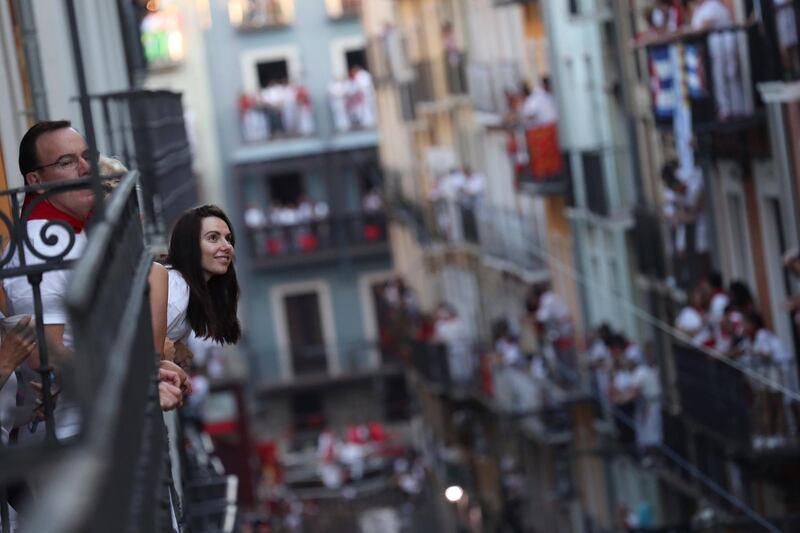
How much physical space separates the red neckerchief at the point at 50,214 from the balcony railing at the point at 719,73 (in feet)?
48.9

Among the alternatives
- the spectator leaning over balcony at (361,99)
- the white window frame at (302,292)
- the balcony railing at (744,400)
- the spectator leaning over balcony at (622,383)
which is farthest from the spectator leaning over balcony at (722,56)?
the spectator leaning over balcony at (361,99)

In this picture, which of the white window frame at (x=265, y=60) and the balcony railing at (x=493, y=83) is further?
the white window frame at (x=265, y=60)

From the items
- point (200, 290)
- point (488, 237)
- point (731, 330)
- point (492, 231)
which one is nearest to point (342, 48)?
point (488, 237)

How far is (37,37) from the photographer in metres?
14.5

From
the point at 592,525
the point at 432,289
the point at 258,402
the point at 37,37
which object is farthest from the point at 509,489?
the point at 37,37

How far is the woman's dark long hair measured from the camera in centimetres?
801

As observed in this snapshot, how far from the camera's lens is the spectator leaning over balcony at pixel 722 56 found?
23.1m

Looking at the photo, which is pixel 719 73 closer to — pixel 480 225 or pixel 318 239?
pixel 480 225

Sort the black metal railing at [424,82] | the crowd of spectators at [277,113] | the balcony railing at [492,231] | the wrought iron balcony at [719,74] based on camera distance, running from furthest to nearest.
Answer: the crowd of spectators at [277,113] → the black metal railing at [424,82] → the balcony railing at [492,231] → the wrought iron balcony at [719,74]

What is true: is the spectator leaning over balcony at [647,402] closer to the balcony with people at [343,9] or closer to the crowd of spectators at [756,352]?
the crowd of spectators at [756,352]

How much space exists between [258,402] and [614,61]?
1221 inches

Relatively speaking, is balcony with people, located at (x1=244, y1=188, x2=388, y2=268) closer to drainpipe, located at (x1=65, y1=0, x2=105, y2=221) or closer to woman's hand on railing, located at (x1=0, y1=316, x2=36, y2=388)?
woman's hand on railing, located at (x1=0, y1=316, x2=36, y2=388)

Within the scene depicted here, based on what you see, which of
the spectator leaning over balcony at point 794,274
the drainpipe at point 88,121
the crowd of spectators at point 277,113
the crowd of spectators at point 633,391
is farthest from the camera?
the crowd of spectators at point 277,113

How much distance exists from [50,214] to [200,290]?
67 centimetres
